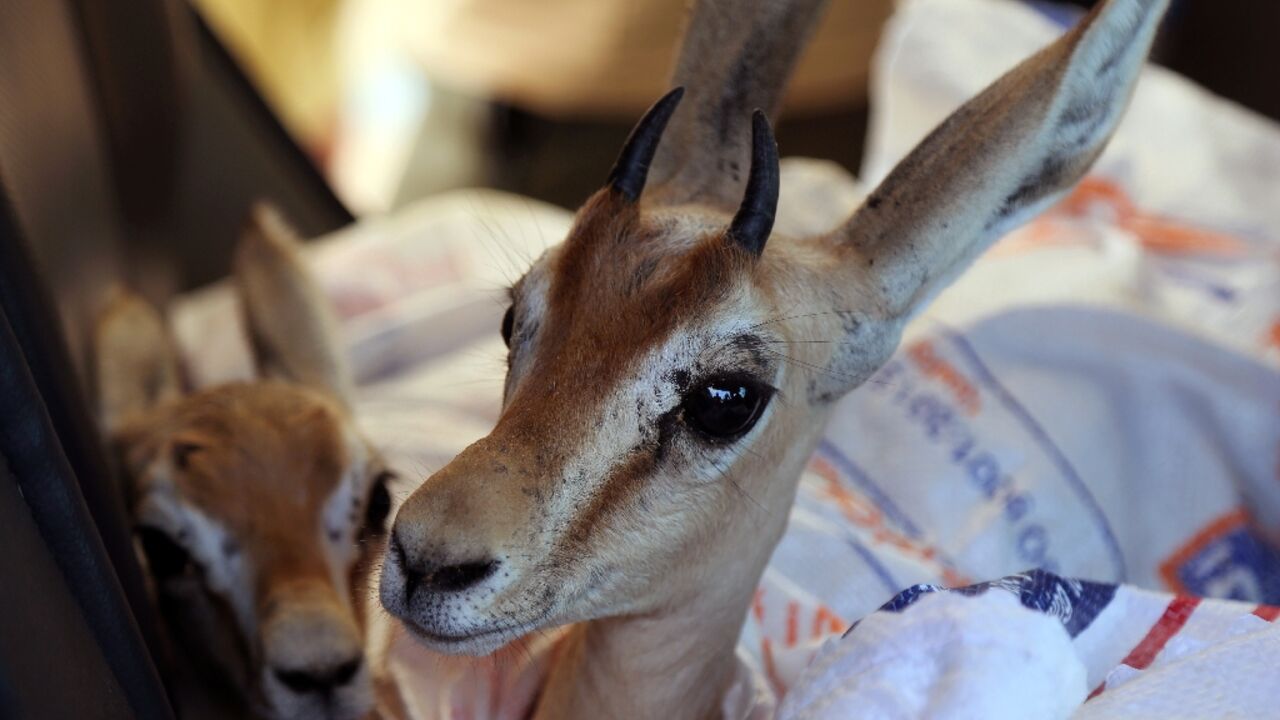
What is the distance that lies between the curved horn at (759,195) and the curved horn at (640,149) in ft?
0.19

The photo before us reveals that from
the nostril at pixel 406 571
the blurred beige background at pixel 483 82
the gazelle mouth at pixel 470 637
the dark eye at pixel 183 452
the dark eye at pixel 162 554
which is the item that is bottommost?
the blurred beige background at pixel 483 82

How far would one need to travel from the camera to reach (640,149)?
70 cm

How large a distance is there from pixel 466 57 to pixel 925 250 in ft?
5.96

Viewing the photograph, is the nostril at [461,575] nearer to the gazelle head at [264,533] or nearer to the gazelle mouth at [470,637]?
the gazelle mouth at [470,637]

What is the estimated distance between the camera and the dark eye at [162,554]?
930 mm

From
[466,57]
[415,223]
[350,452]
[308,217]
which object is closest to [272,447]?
[350,452]

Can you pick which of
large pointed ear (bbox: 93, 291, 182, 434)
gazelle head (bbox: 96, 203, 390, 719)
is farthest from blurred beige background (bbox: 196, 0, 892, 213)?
gazelle head (bbox: 96, 203, 390, 719)

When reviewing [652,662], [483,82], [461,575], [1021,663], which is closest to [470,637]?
[461,575]

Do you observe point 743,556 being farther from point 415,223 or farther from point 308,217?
point 308,217

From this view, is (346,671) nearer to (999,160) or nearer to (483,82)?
(999,160)

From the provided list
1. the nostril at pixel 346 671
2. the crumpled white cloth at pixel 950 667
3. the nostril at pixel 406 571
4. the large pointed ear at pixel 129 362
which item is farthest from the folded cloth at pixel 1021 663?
the large pointed ear at pixel 129 362

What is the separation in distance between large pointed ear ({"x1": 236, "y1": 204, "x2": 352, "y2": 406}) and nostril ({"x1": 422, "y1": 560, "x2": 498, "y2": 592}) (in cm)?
57

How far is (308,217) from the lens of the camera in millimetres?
1849

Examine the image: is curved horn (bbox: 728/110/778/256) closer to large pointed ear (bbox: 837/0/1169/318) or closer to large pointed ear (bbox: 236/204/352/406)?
large pointed ear (bbox: 837/0/1169/318)
